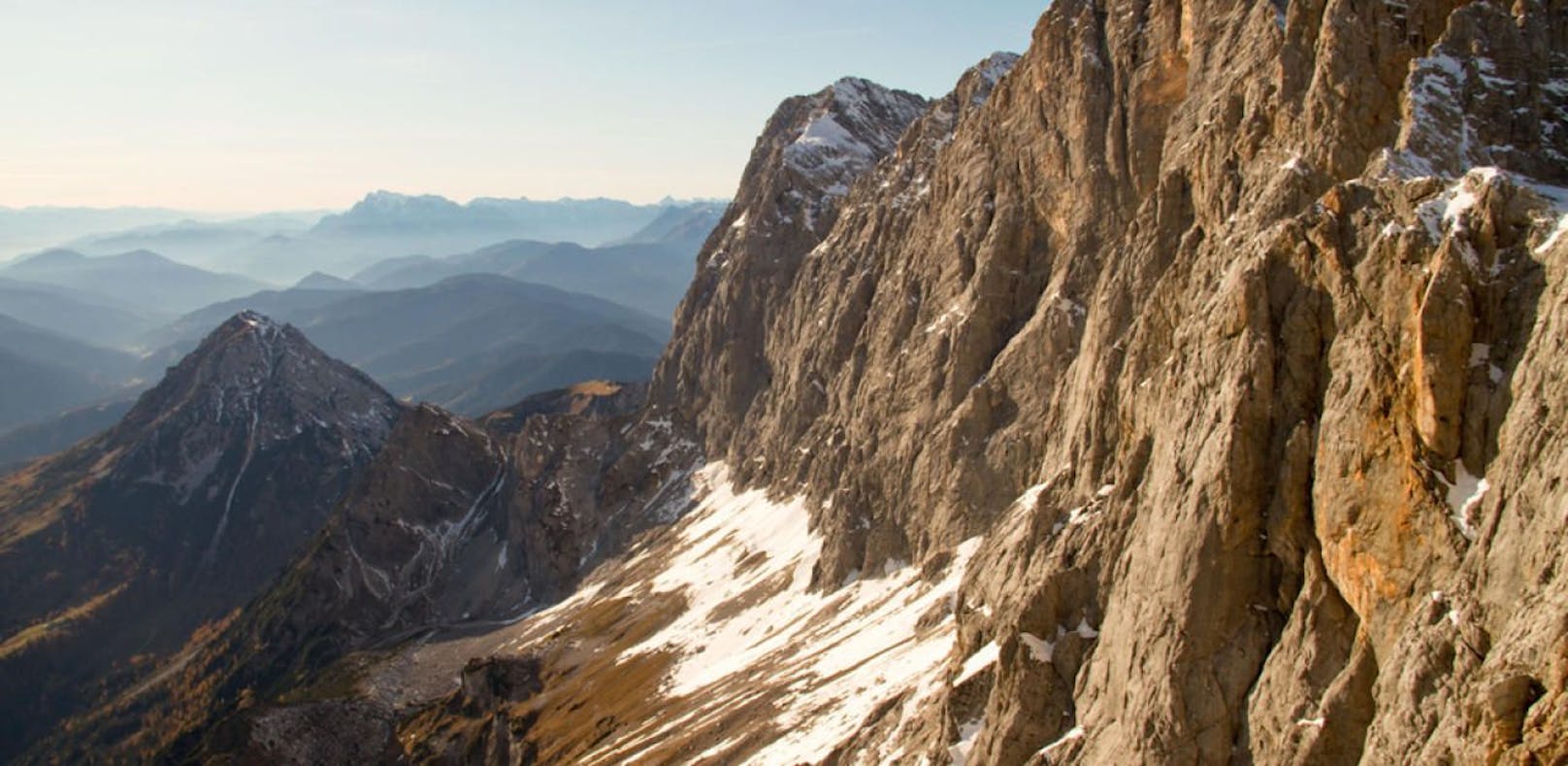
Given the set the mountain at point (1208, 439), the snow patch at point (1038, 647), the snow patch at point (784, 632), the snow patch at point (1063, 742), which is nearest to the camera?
the mountain at point (1208, 439)

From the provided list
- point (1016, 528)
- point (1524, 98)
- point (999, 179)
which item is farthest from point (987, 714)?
point (999, 179)

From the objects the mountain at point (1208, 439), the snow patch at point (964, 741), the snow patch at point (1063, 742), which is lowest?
the snow patch at point (964, 741)

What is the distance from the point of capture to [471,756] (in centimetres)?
14550

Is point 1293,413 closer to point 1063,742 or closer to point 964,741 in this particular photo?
point 1063,742

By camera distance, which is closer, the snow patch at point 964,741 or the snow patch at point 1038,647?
the snow patch at point 1038,647

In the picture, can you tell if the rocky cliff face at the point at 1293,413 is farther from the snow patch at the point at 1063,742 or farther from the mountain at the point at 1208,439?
the snow patch at the point at 1063,742

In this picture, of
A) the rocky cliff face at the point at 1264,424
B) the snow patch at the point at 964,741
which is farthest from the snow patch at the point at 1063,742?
the snow patch at the point at 964,741

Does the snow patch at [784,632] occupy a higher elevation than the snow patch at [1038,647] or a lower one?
lower

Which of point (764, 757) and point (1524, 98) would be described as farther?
point (764, 757)

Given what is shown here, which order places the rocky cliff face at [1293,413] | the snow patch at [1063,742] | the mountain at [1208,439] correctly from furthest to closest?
the snow patch at [1063,742] < the mountain at [1208,439] < the rocky cliff face at [1293,413]

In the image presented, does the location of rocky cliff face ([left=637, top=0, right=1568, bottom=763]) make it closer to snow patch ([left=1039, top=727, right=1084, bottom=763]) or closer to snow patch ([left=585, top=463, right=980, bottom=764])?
snow patch ([left=1039, top=727, right=1084, bottom=763])

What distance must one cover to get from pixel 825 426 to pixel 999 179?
5665cm

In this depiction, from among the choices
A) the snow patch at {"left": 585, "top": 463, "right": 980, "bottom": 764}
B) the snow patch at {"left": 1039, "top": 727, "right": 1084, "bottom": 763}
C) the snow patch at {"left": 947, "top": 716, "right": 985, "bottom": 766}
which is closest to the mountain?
the snow patch at {"left": 947, "top": 716, "right": 985, "bottom": 766}

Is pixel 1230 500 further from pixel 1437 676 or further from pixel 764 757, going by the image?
pixel 764 757
